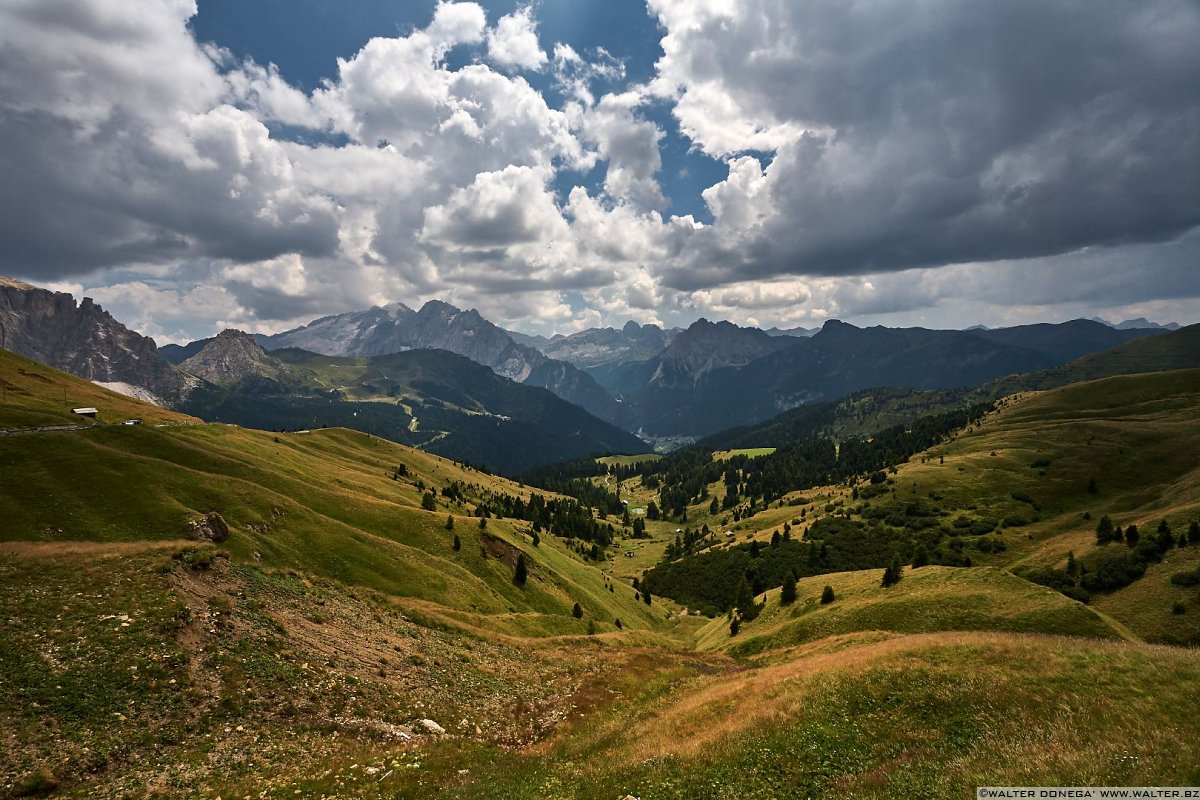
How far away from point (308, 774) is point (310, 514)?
5827cm

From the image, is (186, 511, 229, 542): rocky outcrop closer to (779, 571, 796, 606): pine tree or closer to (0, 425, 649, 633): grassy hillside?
(0, 425, 649, 633): grassy hillside

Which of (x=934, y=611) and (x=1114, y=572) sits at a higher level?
(x=934, y=611)

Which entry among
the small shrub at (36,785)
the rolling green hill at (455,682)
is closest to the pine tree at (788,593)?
the rolling green hill at (455,682)

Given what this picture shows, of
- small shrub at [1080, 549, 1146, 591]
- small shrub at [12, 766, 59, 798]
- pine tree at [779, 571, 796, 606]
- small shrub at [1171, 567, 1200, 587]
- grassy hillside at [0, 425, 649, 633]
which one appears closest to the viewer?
small shrub at [12, 766, 59, 798]

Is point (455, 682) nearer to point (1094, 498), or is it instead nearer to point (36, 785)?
point (36, 785)

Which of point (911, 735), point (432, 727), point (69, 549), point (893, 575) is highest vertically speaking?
point (69, 549)

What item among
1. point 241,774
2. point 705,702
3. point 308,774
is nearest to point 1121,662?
point 705,702

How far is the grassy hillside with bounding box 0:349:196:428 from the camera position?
88213 mm

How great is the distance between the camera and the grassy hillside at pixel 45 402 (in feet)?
289

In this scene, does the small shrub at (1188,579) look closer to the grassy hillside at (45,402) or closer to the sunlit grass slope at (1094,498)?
the sunlit grass slope at (1094,498)

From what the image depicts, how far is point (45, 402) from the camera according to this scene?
131 meters

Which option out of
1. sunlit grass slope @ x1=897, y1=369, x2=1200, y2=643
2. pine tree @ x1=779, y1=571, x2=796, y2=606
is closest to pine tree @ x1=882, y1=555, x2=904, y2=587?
pine tree @ x1=779, y1=571, x2=796, y2=606

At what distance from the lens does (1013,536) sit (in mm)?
138000

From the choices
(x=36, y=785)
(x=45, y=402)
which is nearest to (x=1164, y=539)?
(x=36, y=785)
